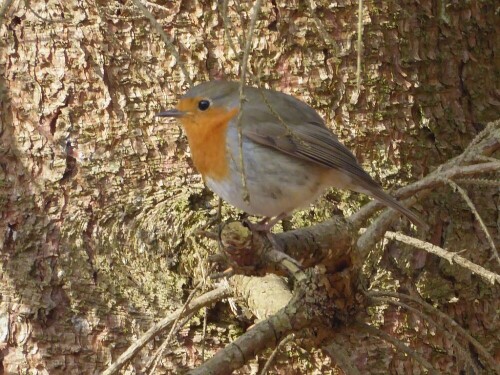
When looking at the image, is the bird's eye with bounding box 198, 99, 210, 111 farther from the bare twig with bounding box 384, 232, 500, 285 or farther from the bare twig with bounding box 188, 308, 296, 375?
the bare twig with bounding box 188, 308, 296, 375

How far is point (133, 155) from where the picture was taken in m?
2.55

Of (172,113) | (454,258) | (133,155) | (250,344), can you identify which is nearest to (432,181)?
(454,258)

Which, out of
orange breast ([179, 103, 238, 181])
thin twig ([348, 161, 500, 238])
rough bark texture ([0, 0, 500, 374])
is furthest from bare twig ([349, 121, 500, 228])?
orange breast ([179, 103, 238, 181])

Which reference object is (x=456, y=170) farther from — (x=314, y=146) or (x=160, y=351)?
(x=160, y=351)

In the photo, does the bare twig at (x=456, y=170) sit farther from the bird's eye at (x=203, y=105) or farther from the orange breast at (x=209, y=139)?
the bird's eye at (x=203, y=105)

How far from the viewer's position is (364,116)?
2.60m

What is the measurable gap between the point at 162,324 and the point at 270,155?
64 cm

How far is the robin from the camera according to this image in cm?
241

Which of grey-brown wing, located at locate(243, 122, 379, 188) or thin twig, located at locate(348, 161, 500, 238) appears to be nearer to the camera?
thin twig, located at locate(348, 161, 500, 238)

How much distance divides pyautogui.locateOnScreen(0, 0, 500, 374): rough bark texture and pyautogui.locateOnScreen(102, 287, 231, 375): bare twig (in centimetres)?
21

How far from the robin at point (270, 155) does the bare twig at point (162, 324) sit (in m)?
0.26

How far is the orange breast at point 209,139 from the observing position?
7.93ft

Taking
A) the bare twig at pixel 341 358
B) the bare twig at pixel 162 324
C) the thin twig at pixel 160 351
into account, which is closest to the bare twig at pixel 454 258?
the bare twig at pixel 341 358

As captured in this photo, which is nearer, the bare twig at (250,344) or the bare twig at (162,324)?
the bare twig at (250,344)
